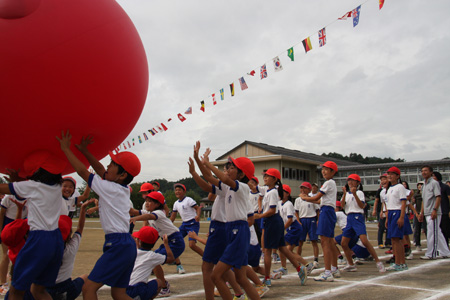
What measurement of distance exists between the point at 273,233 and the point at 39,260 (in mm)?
3726

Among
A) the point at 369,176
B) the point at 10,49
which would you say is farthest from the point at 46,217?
the point at 369,176

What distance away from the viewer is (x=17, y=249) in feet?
12.0

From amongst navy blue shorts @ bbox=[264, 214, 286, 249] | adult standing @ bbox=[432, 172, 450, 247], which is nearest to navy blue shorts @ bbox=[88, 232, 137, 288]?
navy blue shorts @ bbox=[264, 214, 286, 249]

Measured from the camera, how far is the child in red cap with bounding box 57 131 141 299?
129 inches

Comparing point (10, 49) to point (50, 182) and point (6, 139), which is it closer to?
point (6, 139)

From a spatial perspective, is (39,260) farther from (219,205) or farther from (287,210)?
(287,210)

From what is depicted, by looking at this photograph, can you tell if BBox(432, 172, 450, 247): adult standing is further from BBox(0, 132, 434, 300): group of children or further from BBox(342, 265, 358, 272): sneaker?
BBox(0, 132, 434, 300): group of children

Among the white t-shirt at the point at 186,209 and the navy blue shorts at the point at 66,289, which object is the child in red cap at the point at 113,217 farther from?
the white t-shirt at the point at 186,209

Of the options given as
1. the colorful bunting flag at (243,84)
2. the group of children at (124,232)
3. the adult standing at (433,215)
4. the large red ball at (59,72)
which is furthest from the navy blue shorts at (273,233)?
the colorful bunting flag at (243,84)

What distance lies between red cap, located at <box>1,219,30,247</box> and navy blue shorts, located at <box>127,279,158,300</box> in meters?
1.16

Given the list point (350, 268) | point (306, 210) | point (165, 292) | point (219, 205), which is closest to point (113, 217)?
point (219, 205)

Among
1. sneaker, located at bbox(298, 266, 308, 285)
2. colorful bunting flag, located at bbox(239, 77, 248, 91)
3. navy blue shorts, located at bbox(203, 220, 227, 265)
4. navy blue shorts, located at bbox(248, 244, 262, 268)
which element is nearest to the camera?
navy blue shorts, located at bbox(203, 220, 227, 265)

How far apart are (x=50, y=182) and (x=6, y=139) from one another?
55 cm

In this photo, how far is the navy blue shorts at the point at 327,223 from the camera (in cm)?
638
